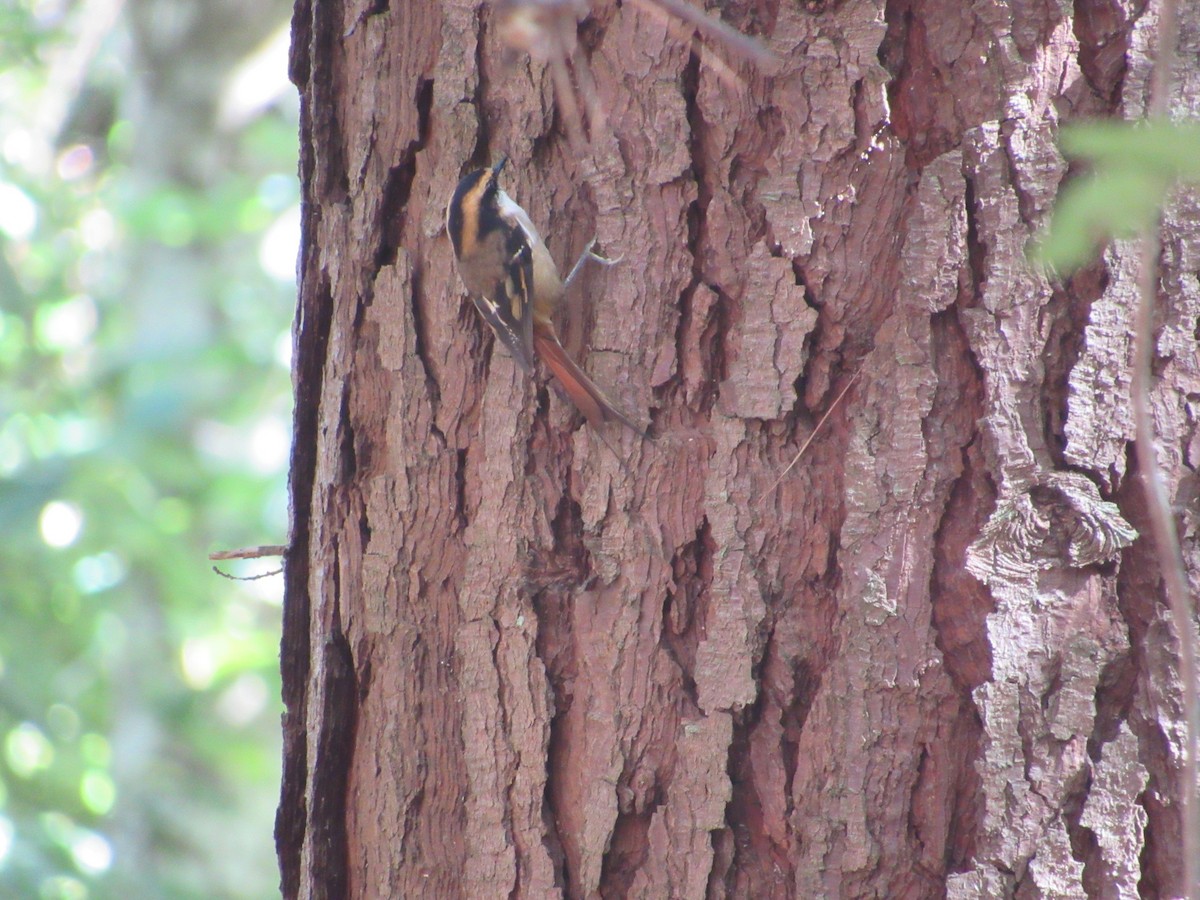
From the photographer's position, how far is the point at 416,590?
6.88 ft

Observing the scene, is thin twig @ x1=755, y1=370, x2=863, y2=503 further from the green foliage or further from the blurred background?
the blurred background

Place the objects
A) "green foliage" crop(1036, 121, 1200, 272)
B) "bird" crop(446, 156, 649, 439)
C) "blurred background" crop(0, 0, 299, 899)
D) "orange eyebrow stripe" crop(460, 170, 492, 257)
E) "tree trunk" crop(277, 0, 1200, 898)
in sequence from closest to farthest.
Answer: "green foliage" crop(1036, 121, 1200, 272)
"tree trunk" crop(277, 0, 1200, 898)
"bird" crop(446, 156, 649, 439)
"orange eyebrow stripe" crop(460, 170, 492, 257)
"blurred background" crop(0, 0, 299, 899)

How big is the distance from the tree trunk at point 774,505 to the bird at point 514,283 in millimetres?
35

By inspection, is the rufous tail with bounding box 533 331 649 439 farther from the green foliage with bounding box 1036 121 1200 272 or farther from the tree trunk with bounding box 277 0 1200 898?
the green foliage with bounding box 1036 121 1200 272

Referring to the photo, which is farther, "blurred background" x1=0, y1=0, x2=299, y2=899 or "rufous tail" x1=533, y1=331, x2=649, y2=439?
"blurred background" x1=0, y1=0, x2=299, y2=899

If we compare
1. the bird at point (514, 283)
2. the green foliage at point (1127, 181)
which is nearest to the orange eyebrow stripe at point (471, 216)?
the bird at point (514, 283)

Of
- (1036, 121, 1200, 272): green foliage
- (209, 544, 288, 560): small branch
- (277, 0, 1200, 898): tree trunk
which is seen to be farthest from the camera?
(209, 544, 288, 560): small branch

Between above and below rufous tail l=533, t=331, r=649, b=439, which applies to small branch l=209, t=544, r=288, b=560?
below

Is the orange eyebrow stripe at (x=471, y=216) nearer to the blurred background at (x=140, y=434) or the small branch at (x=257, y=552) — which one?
the small branch at (x=257, y=552)

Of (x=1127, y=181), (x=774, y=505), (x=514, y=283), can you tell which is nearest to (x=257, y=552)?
(x=514, y=283)

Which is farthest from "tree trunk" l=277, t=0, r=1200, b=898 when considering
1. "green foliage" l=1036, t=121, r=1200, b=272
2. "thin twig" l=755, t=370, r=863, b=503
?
"green foliage" l=1036, t=121, r=1200, b=272

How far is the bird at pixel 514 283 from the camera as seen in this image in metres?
2.02

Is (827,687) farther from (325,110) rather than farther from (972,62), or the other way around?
(325,110)

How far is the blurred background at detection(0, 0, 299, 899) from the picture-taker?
6.86 meters
